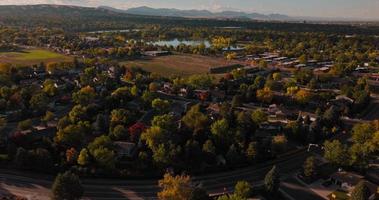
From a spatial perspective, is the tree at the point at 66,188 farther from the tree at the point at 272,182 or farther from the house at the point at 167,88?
the house at the point at 167,88

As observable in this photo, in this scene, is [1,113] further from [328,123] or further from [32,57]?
[32,57]

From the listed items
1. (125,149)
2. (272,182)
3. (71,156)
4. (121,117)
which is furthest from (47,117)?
(272,182)

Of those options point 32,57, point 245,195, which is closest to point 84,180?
point 245,195

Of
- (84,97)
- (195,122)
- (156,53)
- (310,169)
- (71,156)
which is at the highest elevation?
(156,53)

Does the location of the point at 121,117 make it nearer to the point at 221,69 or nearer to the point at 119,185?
the point at 119,185

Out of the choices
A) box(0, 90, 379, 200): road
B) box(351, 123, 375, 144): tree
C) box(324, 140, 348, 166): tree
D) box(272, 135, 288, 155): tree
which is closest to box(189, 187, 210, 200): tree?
box(0, 90, 379, 200): road

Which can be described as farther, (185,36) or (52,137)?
(185,36)

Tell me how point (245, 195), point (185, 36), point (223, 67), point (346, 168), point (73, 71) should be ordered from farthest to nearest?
point (185, 36) < point (223, 67) < point (73, 71) < point (346, 168) < point (245, 195)
